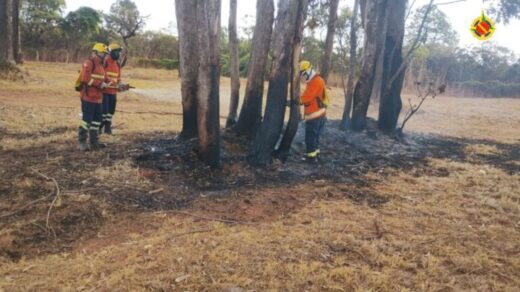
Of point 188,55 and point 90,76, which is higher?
point 188,55

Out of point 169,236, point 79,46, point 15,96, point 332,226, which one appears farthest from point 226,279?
point 79,46

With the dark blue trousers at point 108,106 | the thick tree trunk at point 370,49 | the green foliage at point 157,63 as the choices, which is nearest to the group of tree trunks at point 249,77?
the dark blue trousers at point 108,106

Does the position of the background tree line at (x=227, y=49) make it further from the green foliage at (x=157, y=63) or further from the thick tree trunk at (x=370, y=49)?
the thick tree trunk at (x=370, y=49)

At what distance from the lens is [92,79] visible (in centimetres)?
710

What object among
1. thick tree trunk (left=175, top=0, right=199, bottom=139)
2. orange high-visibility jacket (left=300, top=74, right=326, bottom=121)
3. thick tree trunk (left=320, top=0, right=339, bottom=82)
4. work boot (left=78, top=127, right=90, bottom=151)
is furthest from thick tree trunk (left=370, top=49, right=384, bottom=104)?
work boot (left=78, top=127, right=90, bottom=151)

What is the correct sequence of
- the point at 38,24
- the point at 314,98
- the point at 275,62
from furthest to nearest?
the point at 38,24 < the point at 314,98 < the point at 275,62

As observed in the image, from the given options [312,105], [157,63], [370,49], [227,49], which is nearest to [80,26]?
[157,63]

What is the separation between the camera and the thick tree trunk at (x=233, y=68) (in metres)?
9.02

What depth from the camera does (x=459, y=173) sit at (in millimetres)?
8055

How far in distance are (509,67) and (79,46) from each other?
3668cm

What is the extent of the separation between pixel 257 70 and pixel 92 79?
2.92 metres

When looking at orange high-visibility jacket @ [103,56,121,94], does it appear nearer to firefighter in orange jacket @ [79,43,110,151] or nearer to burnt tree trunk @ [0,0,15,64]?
firefighter in orange jacket @ [79,43,110,151]

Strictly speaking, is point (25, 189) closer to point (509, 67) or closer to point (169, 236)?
point (169, 236)

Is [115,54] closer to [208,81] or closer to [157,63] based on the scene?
[208,81]
